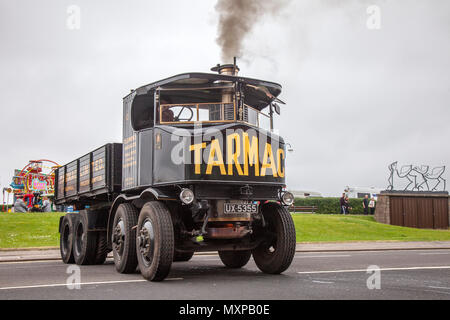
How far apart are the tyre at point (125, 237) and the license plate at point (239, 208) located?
1814mm

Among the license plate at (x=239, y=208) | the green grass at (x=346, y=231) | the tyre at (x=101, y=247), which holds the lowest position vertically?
the green grass at (x=346, y=231)

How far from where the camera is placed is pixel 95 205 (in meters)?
12.8

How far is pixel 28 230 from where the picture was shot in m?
20.6

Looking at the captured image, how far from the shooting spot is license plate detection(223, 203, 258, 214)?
28.2 feet

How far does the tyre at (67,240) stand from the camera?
13203 mm

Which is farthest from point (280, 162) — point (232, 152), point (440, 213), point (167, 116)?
point (440, 213)

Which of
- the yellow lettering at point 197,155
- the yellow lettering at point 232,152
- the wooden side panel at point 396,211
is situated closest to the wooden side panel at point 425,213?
the wooden side panel at point 396,211

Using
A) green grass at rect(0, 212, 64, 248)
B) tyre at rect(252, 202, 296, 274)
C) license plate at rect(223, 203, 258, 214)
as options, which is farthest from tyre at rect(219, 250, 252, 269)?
green grass at rect(0, 212, 64, 248)

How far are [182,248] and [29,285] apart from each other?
2.46 meters

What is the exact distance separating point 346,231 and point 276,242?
16580mm

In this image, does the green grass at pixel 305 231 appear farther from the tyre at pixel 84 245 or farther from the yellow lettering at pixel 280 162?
the yellow lettering at pixel 280 162

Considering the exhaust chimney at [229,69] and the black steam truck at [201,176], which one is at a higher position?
the exhaust chimney at [229,69]

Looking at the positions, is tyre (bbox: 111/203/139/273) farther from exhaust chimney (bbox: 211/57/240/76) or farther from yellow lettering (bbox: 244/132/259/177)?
exhaust chimney (bbox: 211/57/240/76)
